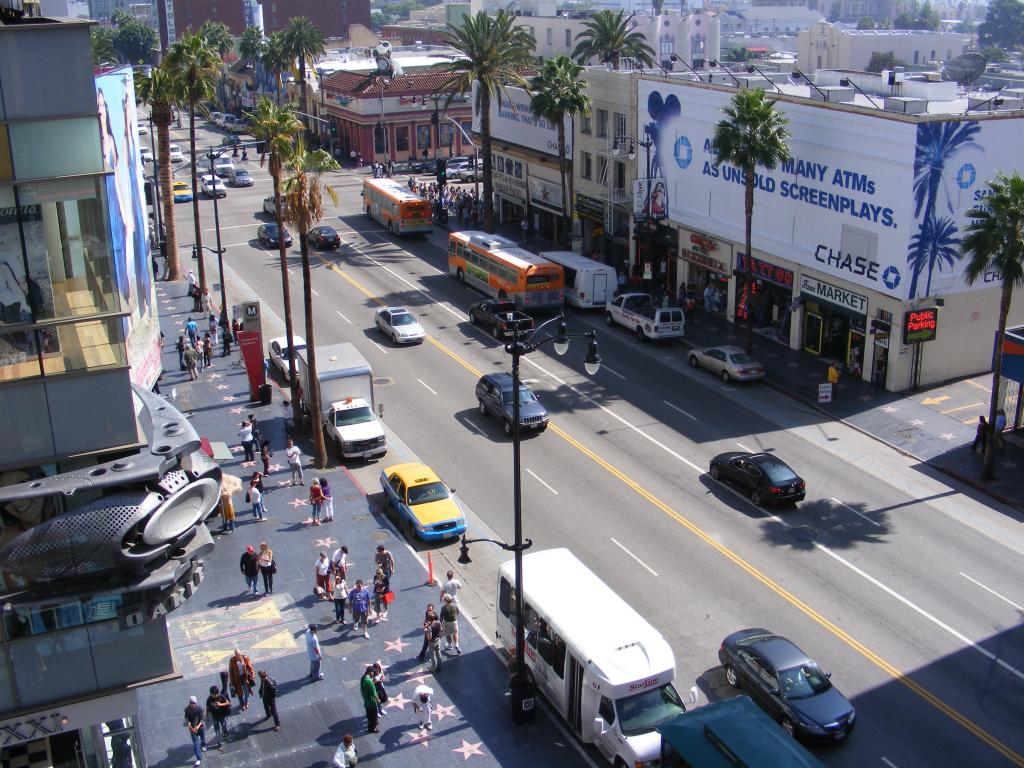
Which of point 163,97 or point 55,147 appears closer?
point 55,147

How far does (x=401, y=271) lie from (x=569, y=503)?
1330 inches

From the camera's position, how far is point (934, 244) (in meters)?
43.8

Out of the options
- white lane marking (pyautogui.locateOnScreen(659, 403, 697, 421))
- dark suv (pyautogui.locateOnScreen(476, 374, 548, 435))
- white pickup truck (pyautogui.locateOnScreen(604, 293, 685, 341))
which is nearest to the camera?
dark suv (pyautogui.locateOnScreen(476, 374, 548, 435))

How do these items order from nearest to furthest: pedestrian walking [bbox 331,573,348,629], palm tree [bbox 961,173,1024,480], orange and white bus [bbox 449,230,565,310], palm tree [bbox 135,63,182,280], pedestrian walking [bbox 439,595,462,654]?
pedestrian walking [bbox 439,595,462,654] → pedestrian walking [bbox 331,573,348,629] → palm tree [bbox 961,173,1024,480] → orange and white bus [bbox 449,230,565,310] → palm tree [bbox 135,63,182,280]

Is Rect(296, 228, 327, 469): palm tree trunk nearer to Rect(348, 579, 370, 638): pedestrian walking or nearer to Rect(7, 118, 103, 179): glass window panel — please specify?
Rect(348, 579, 370, 638): pedestrian walking

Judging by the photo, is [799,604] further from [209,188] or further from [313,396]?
[209,188]

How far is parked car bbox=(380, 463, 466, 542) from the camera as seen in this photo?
33.5 m

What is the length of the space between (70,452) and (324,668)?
1146cm

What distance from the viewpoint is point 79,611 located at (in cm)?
1797

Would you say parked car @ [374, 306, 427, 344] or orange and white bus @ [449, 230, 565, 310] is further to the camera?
orange and white bus @ [449, 230, 565, 310]

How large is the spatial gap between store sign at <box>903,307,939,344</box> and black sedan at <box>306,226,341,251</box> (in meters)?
39.8

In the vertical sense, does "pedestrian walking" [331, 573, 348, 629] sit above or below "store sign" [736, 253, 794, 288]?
below

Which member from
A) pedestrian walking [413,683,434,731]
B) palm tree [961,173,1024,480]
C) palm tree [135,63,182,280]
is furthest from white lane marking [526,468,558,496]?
palm tree [135,63,182,280]

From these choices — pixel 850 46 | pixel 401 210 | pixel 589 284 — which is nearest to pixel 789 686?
pixel 589 284
